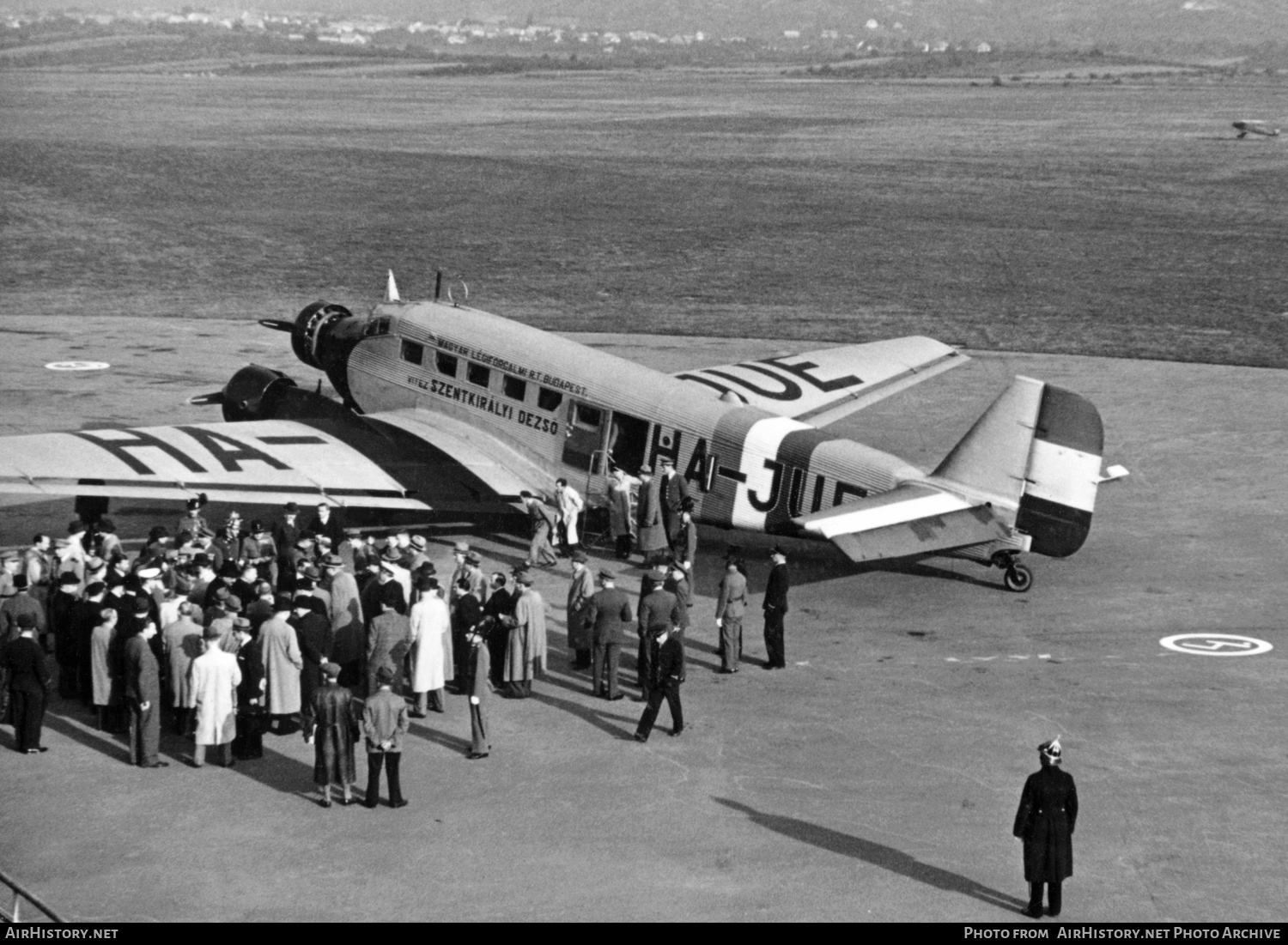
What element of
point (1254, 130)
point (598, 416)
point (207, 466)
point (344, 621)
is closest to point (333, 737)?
point (344, 621)

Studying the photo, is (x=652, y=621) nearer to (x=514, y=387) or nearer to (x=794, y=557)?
(x=794, y=557)

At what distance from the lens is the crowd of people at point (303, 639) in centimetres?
1862

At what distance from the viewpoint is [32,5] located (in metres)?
165

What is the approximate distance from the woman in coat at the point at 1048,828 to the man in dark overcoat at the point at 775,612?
6.62m

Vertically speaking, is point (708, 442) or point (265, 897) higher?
point (708, 442)

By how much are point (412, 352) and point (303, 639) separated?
442 inches

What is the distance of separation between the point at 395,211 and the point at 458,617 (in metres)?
54.8

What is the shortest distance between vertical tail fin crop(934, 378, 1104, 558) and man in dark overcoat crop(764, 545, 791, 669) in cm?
416

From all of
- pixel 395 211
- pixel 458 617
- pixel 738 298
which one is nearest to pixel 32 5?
pixel 395 211

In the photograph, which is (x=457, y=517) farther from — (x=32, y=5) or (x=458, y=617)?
(x=32, y=5)

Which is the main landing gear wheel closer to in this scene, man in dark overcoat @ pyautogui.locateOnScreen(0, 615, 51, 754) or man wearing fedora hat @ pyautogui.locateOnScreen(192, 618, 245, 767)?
man wearing fedora hat @ pyautogui.locateOnScreen(192, 618, 245, 767)

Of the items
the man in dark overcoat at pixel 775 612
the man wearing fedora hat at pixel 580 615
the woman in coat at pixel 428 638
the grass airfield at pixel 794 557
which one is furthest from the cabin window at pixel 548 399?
the woman in coat at pixel 428 638

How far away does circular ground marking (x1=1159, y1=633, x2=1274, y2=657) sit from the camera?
22.7m

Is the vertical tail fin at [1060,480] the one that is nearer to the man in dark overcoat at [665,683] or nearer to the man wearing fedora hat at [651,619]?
the man wearing fedora hat at [651,619]
